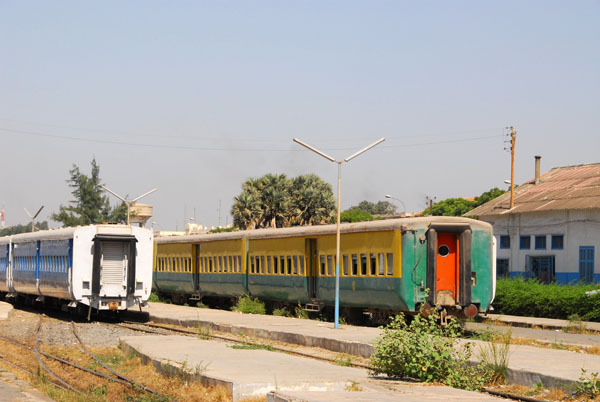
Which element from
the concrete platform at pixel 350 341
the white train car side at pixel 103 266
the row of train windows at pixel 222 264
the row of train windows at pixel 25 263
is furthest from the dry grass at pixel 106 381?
the row of train windows at pixel 222 264

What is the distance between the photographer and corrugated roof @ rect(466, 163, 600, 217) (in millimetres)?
45750

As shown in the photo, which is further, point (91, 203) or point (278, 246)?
point (91, 203)

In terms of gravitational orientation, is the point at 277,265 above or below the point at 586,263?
below

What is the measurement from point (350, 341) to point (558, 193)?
106 feet

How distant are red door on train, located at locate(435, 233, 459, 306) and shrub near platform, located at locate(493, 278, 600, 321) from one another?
836 centimetres

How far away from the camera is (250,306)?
3297 centimetres

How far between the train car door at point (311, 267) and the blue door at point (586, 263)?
771 inches

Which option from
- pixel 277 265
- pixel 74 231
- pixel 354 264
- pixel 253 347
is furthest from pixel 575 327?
pixel 74 231

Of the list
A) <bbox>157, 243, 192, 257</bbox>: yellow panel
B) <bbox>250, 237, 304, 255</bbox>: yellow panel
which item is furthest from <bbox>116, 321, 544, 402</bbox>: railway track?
<bbox>157, 243, 192, 257</bbox>: yellow panel

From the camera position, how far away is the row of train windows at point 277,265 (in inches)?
1155

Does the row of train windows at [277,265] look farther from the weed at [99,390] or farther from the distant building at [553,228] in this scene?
the distant building at [553,228]

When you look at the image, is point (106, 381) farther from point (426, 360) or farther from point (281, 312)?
point (281, 312)

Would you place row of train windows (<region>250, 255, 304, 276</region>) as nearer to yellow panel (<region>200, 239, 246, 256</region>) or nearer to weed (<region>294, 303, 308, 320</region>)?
yellow panel (<region>200, 239, 246, 256</region>)

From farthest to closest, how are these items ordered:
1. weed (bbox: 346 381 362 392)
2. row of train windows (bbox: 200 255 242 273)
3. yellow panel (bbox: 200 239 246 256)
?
row of train windows (bbox: 200 255 242 273)
yellow panel (bbox: 200 239 246 256)
weed (bbox: 346 381 362 392)
